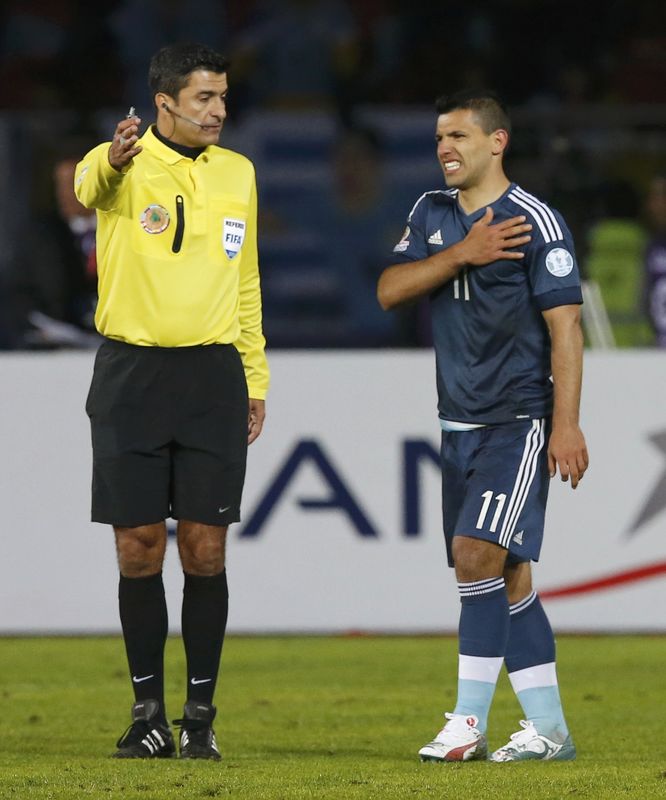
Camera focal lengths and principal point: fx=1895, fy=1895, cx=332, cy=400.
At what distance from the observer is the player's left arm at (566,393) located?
18.8 feet

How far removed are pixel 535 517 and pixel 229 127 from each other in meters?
9.67

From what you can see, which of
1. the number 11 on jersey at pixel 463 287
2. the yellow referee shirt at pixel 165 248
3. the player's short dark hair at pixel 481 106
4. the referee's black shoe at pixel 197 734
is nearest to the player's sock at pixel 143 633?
the referee's black shoe at pixel 197 734

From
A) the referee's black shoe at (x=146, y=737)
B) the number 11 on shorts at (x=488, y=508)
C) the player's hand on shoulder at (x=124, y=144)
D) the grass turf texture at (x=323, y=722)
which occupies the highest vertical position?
the player's hand on shoulder at (x=124, y=144)

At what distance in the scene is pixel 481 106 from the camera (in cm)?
598

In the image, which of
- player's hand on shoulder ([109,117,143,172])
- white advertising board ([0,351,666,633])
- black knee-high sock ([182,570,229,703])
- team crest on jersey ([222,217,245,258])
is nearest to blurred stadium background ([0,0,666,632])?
white advertising board ([0,351,666,633])

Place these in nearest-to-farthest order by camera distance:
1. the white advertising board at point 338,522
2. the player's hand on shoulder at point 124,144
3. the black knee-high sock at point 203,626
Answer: the player's hand on shoulder at point 124,144 < the black knee-high sock at point 203,626 < the white advertising board at point 338,522

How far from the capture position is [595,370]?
31.9ft

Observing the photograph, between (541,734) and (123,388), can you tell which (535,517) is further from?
(123,388)

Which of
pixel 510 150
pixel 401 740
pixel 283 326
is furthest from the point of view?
pixel 283 326

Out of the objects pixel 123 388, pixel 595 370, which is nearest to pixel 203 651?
pixel 123 388

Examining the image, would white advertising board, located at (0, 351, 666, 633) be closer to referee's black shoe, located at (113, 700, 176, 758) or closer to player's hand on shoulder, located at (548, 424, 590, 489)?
referee's black shoe, located at (113, 700, 176, 758)

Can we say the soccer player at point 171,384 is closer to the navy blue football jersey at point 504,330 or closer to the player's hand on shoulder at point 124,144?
the player's hand on shoulder at point 124,144

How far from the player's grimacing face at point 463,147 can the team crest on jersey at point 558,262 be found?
0.36 m

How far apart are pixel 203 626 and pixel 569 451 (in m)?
1.26
